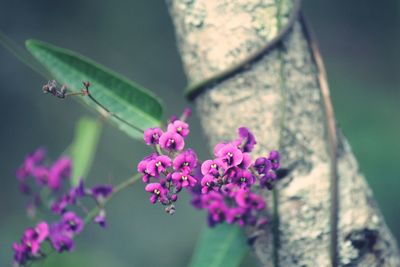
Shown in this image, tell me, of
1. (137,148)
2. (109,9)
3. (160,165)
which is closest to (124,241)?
(137,148)

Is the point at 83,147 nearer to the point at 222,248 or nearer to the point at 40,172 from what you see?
the point at 40,172

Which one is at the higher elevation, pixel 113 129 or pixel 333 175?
pixel 333 175

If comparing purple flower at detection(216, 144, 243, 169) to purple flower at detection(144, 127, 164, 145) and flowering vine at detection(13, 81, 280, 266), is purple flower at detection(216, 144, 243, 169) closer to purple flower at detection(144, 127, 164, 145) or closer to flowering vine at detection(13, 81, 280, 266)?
flowering vine at detection(13, 81, 280, 266)

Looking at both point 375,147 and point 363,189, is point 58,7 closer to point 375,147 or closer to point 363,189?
point 375,147

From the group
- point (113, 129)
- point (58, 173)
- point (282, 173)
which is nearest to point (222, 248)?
point (282, 173)

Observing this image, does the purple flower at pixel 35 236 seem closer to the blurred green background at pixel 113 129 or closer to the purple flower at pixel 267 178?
the purple flower at pixel 267 178

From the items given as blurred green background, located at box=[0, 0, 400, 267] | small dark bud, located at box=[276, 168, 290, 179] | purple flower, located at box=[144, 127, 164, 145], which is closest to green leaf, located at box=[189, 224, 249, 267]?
small dark bud, located at box=[276, 168, 290, 179]
